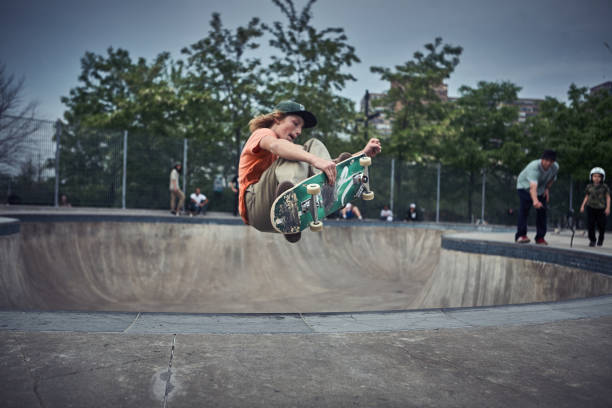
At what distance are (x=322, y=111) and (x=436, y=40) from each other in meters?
10.2

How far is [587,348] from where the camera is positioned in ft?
9.98

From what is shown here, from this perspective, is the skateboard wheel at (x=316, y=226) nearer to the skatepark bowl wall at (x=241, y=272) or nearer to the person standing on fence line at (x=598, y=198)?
the skatepark bowl wall at (x=241, y=272)

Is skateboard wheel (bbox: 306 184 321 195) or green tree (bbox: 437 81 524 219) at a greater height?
green tree (bbox: 437 81 524 219)

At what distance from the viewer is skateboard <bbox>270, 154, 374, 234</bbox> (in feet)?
10.6

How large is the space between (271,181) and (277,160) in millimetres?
164

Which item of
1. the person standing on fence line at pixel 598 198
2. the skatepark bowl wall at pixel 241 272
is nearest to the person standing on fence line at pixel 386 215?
the skatepark bowl wall at pixel 241 272

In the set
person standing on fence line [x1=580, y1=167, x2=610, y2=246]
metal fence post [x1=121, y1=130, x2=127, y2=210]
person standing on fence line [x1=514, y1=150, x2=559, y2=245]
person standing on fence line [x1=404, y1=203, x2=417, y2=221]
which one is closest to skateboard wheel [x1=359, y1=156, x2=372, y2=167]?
person standing on fence line [x1=514, y1=150, x2=559, y2=245]

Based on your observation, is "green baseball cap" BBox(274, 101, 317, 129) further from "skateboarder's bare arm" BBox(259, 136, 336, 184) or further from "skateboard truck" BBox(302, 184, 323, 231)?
"skateboard truck" BBox(302, 184, 323, 231)

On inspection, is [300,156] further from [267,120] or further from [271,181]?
[267,120]

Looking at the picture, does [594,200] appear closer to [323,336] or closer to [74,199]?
[323,336]

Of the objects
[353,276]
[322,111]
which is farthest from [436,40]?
[353,276]

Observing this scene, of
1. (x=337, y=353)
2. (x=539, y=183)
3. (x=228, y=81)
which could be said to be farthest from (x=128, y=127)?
(x=337, y=353)

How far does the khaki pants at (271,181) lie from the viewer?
3.24 metres

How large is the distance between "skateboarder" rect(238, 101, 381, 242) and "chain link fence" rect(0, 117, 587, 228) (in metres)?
15.7
